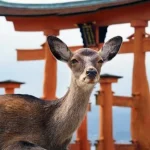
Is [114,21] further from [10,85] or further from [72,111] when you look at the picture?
[72,111]

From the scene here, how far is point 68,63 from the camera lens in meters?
3.11

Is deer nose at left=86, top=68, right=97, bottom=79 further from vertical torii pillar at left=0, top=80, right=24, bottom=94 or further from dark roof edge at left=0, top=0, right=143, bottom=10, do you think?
vertical torii pillar at left=0, top=80, right=24, bottom=94

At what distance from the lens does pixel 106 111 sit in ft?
31.4

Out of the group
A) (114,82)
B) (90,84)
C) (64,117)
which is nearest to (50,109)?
(64,117)

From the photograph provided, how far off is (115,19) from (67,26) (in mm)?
1219

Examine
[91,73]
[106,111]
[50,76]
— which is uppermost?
[50,76]

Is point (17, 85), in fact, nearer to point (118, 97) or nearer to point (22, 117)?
point (118, 97)

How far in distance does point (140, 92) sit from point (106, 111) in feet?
2.42

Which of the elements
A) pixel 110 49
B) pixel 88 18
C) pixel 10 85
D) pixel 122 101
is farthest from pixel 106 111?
pixel 110 49

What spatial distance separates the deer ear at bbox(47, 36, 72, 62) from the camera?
3111 millimetres

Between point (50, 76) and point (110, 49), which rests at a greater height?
point (50, 76)

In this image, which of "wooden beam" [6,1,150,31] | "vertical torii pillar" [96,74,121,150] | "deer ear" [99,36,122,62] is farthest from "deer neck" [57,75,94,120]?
"wooden beam" [6,1,150,31]

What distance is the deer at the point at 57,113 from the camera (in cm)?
302

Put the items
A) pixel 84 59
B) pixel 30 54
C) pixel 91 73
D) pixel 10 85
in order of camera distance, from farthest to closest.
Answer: pixel 30 54, pixel 10 85, pixel 84 59, pixel 91 73
